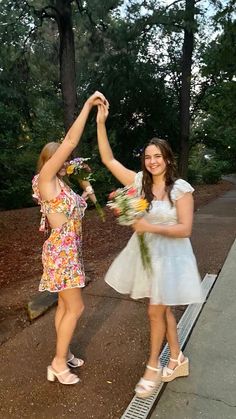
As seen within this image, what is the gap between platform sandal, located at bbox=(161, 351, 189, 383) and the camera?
2.94 metres

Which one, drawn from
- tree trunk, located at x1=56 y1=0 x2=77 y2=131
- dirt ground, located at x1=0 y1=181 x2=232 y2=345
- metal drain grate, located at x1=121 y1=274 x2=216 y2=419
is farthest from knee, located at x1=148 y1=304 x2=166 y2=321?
tree trunk, located at x1=56 y1=0 x2=77 y2=131

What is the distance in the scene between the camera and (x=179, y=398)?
108 inches

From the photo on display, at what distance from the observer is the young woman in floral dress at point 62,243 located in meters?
2.72

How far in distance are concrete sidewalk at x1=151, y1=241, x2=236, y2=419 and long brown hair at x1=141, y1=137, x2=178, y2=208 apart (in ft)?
4.48

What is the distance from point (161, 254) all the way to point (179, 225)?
256 millimetres

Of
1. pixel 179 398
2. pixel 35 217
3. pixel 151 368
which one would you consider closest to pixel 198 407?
pixel 179 398

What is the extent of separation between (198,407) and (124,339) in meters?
1.11

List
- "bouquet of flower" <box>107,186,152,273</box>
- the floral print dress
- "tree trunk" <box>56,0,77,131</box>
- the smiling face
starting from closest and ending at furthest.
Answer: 1. "bouquet of flower" <box>107,186,152,273</box>
2. the smiling face
3. the floral print dress
4. "tree trunk" <box>56,0,77,131</box>

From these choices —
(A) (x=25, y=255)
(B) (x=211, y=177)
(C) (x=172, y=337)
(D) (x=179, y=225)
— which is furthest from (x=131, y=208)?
(B) (x=211, y=177)

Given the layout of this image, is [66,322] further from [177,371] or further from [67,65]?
[67,65]

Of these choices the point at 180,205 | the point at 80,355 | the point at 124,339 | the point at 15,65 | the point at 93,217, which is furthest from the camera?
the point at 15,65

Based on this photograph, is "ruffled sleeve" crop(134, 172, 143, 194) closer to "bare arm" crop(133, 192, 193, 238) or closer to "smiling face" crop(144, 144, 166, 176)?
"smiling face" crop(144, 144, 166, 176)

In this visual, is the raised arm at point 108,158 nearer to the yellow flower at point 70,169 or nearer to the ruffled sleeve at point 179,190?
the yellow flower at point 70,169

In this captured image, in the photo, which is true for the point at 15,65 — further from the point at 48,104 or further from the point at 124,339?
the point at 124,339
